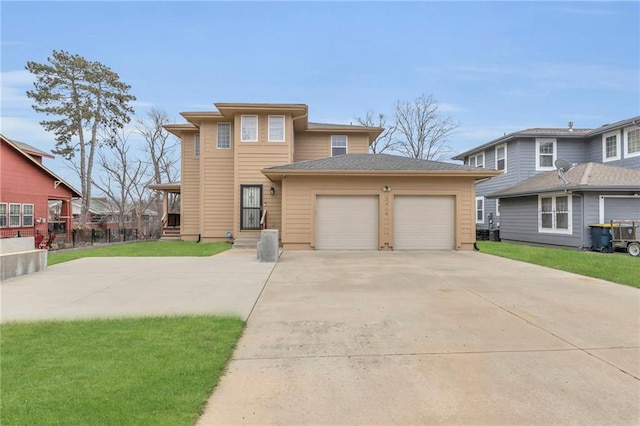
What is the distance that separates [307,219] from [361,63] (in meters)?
19.2

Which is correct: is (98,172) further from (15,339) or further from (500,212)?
(500,212)

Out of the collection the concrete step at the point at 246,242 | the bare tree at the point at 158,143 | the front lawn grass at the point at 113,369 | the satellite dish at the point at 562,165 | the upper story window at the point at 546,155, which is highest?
the bare tree at the point at 158,143

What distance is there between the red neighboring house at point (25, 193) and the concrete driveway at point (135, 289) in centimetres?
988

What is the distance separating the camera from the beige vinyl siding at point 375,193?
1293cm

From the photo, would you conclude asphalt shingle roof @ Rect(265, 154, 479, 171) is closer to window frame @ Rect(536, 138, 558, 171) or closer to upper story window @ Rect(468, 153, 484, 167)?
window frame @ Rect(536, 138, 558, 171)

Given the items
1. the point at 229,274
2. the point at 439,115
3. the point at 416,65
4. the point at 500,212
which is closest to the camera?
the point at 229,274

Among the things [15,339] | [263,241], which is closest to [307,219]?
[263,241]

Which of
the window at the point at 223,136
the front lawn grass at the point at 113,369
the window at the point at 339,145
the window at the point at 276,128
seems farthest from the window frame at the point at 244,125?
the front lawn grass at the point at 113,369

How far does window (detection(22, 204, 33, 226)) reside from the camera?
1702 centimetres

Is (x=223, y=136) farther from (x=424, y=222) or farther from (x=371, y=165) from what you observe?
(x=424, y=222)

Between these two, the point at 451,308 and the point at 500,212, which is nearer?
the point at 451,308

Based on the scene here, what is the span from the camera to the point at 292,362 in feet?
10.8

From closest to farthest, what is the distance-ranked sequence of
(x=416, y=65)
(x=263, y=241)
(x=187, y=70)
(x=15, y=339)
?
(x=15, y=339)
(x=263, y=241)
(x=187, y=70)
(x=416, y=65)

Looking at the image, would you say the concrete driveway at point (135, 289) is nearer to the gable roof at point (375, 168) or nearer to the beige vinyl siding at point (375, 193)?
the beige vinyl siding at point (375, 193)
